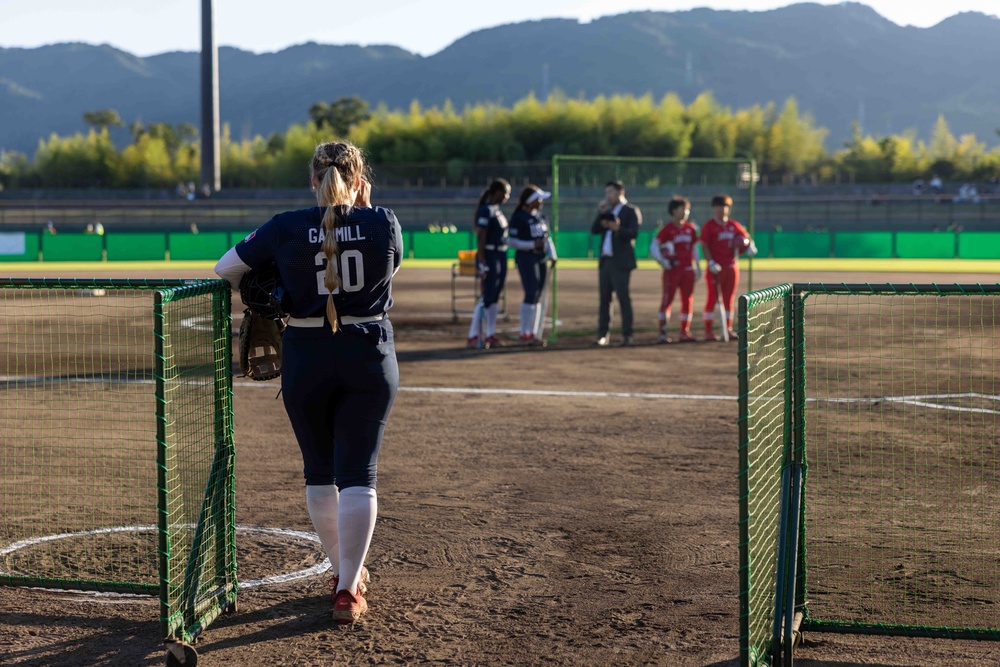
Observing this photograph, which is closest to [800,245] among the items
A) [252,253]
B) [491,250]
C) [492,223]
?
[491,250]

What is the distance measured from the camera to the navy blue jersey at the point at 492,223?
46.3ft

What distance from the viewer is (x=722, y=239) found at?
15.4 m

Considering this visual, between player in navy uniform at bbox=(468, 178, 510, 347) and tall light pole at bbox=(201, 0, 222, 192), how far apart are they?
34084 millimetres

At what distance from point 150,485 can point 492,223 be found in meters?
7.42

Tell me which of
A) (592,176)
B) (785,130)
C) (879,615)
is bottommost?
(879,615)

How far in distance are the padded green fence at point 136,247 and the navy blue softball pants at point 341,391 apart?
3396cm

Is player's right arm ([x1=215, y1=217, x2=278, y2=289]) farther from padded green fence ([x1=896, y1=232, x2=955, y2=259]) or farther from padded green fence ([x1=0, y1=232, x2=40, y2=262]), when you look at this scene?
padded green fence ([x1=896, y1=232, x2=955, y2=259])

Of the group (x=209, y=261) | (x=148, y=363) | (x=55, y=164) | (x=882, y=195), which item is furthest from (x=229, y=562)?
(x=55, y=164)

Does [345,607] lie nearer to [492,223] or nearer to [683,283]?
[492,223]

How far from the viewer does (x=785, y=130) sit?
8131cm

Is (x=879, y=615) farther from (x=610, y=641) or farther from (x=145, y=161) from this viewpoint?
(x=145, y=161)

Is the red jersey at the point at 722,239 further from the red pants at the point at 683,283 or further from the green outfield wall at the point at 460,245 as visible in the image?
the green outfield wall at the point at 460,245

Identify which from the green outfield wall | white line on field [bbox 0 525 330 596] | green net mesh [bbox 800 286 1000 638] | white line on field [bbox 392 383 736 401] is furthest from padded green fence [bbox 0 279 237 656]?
the green outfield wall

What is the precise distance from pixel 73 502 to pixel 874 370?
8540 mm
